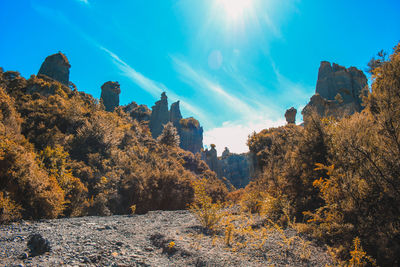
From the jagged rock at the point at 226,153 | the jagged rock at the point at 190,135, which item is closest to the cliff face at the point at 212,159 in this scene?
the jagged rock at the point at 190,135

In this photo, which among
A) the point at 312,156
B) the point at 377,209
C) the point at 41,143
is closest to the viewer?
the point at 377,209

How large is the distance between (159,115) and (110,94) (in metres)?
17.8

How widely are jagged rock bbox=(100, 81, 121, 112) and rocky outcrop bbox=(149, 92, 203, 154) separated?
1428cm

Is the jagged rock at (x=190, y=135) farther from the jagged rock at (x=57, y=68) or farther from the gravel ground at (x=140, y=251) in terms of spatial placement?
the gravel ground at (x=140, y=251)

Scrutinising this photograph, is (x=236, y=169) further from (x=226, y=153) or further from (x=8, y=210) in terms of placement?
(x=8, y=210)

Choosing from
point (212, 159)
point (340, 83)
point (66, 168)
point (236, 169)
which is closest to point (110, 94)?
point (212, 159)

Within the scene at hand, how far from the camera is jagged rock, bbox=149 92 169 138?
232 feet

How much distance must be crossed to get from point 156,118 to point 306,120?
222 ft

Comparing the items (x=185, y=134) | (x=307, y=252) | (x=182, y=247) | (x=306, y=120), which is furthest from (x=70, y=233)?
(x=185, y=134)

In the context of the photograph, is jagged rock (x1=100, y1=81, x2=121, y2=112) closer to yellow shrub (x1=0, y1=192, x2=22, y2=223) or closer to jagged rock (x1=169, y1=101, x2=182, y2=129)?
jagged rock (x1=169, y1=101, x2=182, y2=129)

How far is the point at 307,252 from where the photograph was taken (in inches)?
169

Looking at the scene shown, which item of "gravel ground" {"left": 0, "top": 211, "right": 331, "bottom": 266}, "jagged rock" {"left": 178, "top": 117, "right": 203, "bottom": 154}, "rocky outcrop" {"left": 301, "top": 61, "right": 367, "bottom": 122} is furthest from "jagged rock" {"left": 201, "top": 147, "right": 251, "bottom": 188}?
"gravel ground" {"left": 0, "top": 211, "right": 331, "bottom": 266}

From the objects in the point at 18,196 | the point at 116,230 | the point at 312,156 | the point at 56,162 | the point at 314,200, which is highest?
the point at 312,156

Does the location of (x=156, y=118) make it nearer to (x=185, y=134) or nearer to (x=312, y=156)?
(x=185, y=134)
